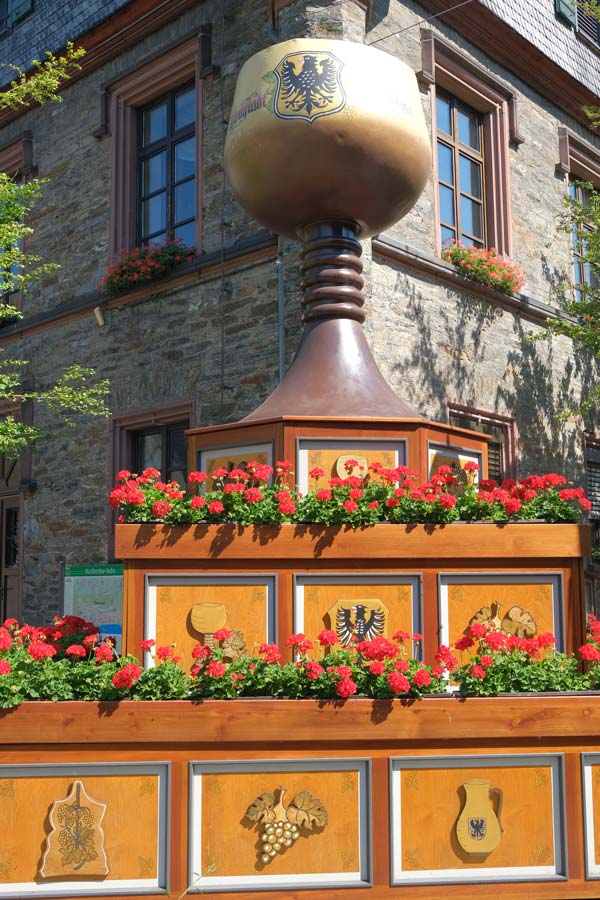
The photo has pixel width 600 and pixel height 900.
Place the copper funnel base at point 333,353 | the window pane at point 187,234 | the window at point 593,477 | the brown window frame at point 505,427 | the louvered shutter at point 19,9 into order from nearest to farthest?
the copper funnel base at point 333,353
the brown window frame at point 505,427
the window pane at point 187,234
the window at point 593,477
the louvered shutter at point 19,9

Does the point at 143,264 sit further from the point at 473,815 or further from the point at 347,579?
the point at 473,815

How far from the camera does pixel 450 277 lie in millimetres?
8336

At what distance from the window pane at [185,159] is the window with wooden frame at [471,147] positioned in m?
2.21

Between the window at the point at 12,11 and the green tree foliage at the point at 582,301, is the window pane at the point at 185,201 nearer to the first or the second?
the green tree foliage at the point at 582,301

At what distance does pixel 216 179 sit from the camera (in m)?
8.30

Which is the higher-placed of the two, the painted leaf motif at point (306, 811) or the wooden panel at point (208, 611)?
the wooden panel at point (208, 611)

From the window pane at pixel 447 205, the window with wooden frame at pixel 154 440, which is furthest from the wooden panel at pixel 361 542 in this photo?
the window pane at pixel 447 205

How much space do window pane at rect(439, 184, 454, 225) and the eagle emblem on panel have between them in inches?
169

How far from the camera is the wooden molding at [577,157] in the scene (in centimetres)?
1042

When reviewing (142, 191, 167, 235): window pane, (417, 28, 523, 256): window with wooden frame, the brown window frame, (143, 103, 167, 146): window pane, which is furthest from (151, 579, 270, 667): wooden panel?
(143, 103, 167, 146): window pane

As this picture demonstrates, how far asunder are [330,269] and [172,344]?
11.7 ft

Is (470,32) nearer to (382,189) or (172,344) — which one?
(172,344)

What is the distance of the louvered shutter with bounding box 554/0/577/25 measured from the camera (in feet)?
35.0

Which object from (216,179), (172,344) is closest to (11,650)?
(172,344)
